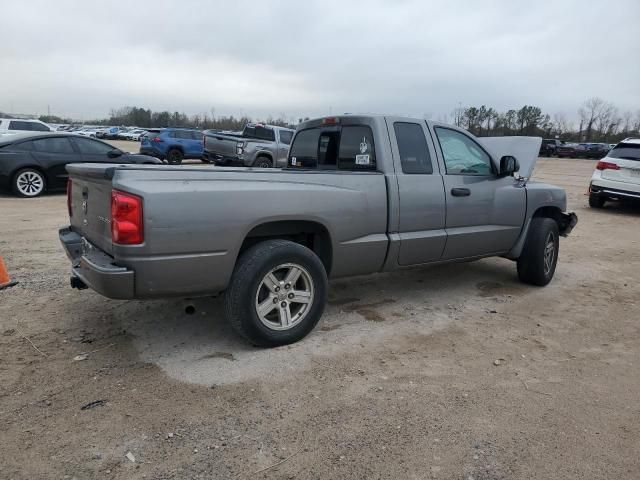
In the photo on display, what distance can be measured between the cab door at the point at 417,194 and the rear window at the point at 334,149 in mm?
255

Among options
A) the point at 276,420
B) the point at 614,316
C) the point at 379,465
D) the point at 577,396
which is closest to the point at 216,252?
the point at 276,420

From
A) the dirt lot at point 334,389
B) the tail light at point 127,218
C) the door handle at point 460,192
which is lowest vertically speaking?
the dirt lot at point 334,389

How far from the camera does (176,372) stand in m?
3.48

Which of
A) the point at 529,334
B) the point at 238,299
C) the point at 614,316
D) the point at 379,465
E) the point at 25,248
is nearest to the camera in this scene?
the point at 379,465

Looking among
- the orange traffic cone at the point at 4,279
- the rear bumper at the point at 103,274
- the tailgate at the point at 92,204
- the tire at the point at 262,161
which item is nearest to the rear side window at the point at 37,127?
the tire at the point at 262,161

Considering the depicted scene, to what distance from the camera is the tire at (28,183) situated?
10.8 meters

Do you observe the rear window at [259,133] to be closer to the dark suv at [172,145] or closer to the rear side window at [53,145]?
the dark suv at [172,145]

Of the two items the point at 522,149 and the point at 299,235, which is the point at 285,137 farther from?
the point at 299,235

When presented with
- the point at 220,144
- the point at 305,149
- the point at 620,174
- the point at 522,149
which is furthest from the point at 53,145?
the point at 620,174

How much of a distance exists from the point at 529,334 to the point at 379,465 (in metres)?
2.42

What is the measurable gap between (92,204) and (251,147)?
12739 mm

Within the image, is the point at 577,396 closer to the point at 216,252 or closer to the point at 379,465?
the point at 379,465

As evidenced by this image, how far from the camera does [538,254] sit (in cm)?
567

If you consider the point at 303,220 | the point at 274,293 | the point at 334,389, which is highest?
the point at 303,220
